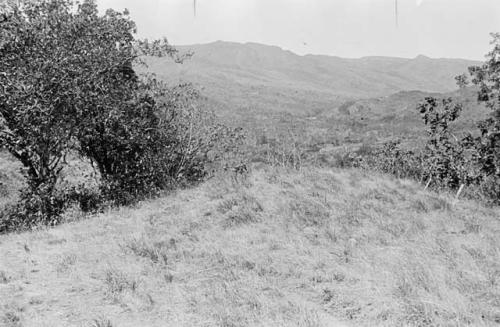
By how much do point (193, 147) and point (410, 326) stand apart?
11.2 meters

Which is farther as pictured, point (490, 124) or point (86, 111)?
point (490, 124)

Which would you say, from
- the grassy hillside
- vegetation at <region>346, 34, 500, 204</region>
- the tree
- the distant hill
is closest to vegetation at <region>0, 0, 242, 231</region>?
the tree

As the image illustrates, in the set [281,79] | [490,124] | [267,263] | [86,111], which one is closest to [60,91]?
[86,111]

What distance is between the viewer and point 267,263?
7.09 m

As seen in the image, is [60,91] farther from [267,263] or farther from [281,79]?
[281,79]

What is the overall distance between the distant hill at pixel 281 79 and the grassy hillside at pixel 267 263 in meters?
68.1

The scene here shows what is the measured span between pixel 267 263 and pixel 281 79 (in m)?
149

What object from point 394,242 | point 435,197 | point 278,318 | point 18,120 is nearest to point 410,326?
point 278,318

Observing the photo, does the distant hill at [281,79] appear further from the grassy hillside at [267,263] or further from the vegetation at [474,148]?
the grassy hillside at [267,263]

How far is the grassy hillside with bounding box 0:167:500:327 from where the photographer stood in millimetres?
5418

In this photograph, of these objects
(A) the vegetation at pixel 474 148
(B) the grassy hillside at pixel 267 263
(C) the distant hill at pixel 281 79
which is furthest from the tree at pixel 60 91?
(C) the distant hill at pixel 281 79

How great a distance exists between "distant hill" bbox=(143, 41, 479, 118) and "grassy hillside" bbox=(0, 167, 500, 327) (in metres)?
68.1

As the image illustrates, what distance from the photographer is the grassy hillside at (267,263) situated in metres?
5.42

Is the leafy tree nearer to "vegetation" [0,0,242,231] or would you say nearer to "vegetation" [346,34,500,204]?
"vegetation" [346,34,500,204]
